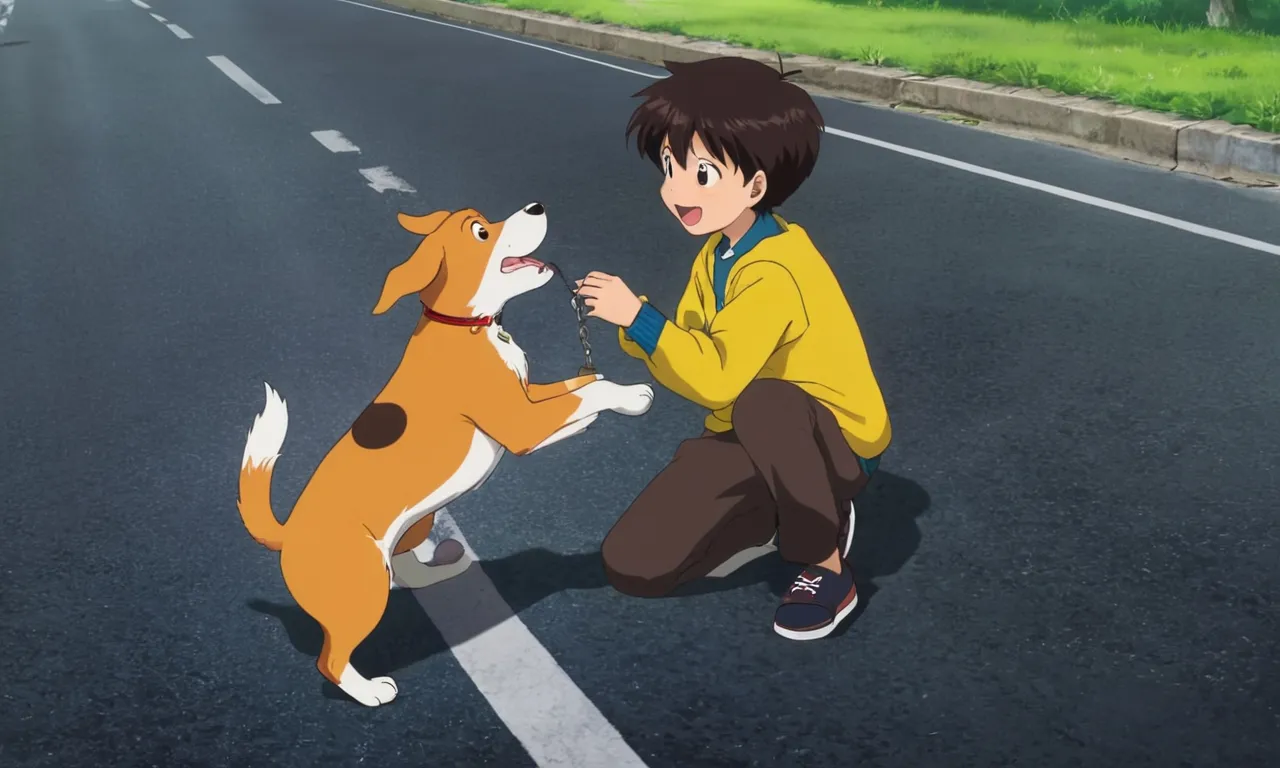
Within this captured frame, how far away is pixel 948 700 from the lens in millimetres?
3180

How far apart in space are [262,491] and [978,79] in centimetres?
→ 884

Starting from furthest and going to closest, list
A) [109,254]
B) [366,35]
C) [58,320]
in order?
[366,35] → [109,254] → [58,320]

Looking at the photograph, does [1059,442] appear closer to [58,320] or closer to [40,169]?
[58,320]

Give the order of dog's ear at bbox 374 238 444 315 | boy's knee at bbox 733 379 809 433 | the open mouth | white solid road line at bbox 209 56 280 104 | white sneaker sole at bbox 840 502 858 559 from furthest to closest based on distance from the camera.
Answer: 1. white solid road line at bbox 209 56 280 104
2. white sneaker sole at bbox 840 502 858 559
3. boy's knee at bbox 733 379 809 433
4. the open mouth
5. dog's ear at bbox 374 238 444 315

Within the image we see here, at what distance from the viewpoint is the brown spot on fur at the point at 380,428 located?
3029 millimetres

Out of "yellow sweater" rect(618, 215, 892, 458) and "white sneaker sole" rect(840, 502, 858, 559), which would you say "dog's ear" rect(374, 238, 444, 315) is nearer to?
"yellow sweater" rect(618, 215, 892, 458)

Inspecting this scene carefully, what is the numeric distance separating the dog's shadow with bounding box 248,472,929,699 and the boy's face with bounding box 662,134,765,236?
906 millimetres

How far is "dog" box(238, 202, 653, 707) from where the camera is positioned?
2.98 m

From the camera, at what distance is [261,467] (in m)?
3.01

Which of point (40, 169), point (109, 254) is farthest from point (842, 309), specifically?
point (40, 169)

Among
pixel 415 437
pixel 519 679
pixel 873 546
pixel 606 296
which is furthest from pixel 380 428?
pixel 873 546

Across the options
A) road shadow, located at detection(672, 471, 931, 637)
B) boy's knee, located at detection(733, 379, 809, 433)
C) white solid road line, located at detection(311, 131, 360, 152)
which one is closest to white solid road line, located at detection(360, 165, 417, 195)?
white solid road line, located at detection(311, 131, 360, 152)

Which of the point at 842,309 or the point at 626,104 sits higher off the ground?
the point at 842,309

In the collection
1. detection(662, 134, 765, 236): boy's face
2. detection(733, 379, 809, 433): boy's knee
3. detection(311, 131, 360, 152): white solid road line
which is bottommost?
detection(311, 131, 360, 152): white solid road line
